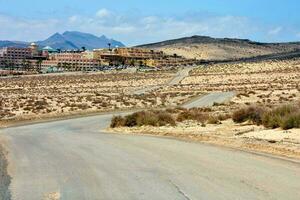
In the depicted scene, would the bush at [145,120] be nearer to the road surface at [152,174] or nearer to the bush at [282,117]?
the bush at [282,117]

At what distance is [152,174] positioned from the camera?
13.3m

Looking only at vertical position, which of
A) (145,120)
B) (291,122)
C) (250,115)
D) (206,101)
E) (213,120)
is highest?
(291,122)

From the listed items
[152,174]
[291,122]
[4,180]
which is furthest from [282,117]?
[4,180]

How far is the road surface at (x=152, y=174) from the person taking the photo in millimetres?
10844

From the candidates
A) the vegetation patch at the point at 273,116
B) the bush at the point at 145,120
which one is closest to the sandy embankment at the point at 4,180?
the vegetation patch at the point at 273,116

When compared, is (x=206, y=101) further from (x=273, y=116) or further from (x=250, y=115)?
(x=273, y=116)

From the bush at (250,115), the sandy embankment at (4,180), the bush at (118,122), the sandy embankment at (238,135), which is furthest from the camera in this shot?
the bush at (118,122)

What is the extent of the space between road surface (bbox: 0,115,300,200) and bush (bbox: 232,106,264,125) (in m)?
8.16

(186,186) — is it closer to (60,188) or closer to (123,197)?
(123,197)

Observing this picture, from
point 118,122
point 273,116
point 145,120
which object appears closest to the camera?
point 273,116

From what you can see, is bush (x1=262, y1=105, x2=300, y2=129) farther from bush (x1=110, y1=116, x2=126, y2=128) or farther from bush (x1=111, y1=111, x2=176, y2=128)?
bush (x1=110, y1=116, x2=126, y2=128)

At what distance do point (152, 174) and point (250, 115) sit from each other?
53.0 feet

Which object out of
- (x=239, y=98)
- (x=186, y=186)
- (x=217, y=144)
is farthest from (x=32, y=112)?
(x=186, y=186)

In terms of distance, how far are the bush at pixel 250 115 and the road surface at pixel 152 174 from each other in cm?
816
